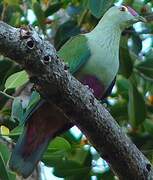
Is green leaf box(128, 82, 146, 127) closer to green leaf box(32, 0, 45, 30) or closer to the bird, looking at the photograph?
the bird

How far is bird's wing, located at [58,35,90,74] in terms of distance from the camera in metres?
2.40

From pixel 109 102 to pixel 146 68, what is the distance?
37 centimetres

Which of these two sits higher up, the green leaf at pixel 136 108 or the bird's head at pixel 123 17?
the bird's head at pixel 123 17

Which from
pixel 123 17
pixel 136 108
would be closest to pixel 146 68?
pixel 136 108

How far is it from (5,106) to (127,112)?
54 centimetres

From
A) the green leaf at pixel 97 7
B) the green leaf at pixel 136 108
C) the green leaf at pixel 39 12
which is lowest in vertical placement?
the green leaf at pixel 136 108

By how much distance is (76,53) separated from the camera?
2430 millimetres

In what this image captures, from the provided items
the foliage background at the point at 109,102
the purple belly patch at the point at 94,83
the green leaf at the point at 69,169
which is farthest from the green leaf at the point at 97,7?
the green leaf at the point at 69,169

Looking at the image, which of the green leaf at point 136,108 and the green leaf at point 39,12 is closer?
the green leaf at point 136,108

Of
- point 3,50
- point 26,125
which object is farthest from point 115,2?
point 3,50

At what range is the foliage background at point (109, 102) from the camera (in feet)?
8.18

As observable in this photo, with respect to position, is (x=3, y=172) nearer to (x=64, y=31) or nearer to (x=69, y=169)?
(x=69, y=169)

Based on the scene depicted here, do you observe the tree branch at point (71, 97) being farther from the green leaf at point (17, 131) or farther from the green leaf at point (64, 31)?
the green leaf at point (64, 31)

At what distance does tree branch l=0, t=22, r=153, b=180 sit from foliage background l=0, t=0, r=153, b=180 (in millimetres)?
491
